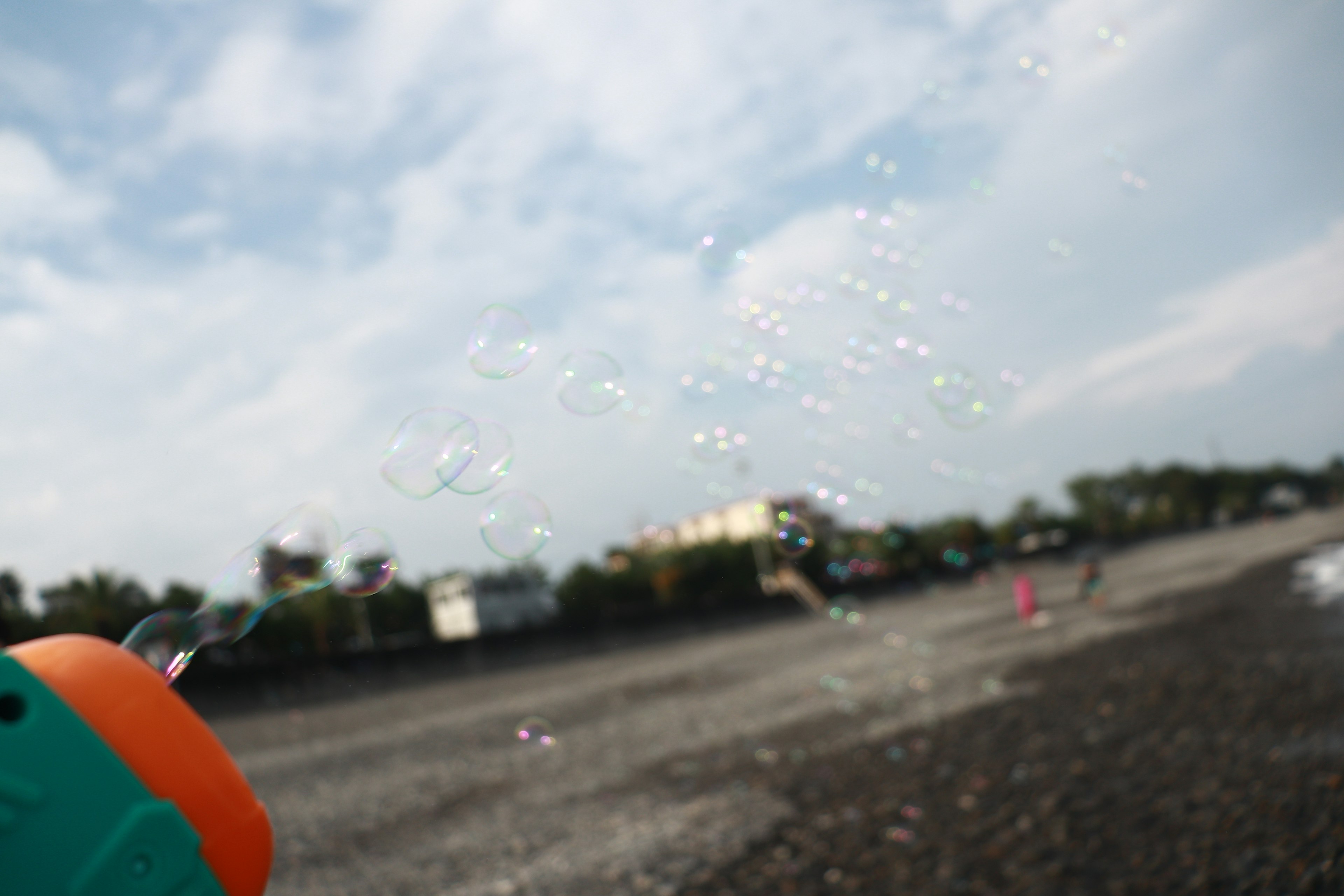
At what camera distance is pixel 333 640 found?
1156 inches

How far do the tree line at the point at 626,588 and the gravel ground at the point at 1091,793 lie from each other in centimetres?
240

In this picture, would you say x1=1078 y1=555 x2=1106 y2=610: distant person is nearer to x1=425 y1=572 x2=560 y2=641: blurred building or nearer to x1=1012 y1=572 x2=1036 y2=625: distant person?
x1=1012 y1=572 x2=1036 y2=625: distant person

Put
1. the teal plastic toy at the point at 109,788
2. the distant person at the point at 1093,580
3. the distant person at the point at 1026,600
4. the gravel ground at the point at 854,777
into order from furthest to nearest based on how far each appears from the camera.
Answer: the distant person at the point at 1093,580 < the distant person at the point at 1026,600 < the gravel ground at the point at 854,777 < the teal plastic toy at the point at 109,788

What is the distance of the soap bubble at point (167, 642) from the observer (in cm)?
232

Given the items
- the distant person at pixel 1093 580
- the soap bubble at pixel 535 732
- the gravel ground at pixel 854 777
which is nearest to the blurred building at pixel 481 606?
the gravel ground at pixel 854 777

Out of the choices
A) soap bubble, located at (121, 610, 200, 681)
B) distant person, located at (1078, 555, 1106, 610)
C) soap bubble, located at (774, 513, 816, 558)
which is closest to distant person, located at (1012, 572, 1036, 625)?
distant person, located at (1078, 555, 1106, 610)

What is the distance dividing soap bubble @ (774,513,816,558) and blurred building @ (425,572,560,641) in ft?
70.3

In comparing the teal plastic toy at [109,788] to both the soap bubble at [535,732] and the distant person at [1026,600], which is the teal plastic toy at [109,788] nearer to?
the soap bubble at [535,732]

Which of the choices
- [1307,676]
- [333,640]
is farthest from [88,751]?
[333,640]

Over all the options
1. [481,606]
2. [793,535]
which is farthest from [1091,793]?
[481,606]

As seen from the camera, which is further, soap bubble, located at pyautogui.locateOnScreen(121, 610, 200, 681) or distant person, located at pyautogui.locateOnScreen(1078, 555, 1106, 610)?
distant person, located at pyautogui.locateOnScreen(1078, 555, 1106, 610)

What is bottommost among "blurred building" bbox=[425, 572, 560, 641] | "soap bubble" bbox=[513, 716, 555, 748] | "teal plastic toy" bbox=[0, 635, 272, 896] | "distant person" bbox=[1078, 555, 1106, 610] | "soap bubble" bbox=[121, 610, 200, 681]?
"distant person" bbox=[1078, 555, 1106, 610]

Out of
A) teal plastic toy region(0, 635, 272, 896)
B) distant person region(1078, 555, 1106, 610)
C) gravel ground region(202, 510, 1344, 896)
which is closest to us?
teal plastic toy region(0, 635, 272, 896)

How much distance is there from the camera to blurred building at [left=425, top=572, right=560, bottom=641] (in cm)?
2800
